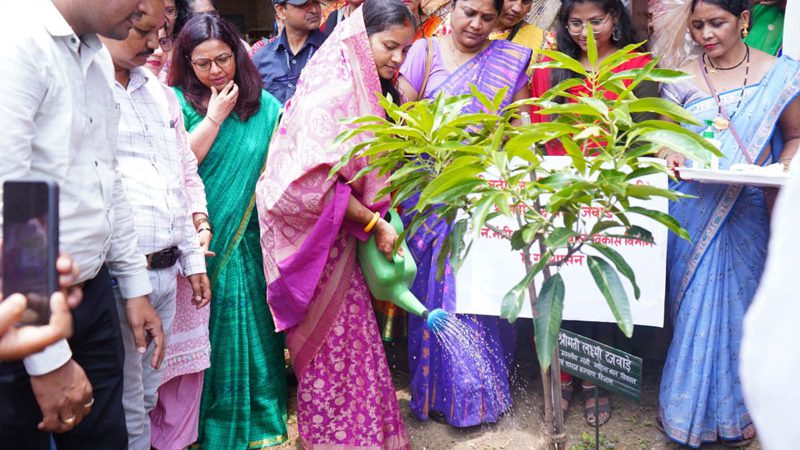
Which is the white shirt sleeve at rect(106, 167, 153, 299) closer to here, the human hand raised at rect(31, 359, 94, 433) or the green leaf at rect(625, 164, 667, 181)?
the human hand raised at rect(31, 359, 94, 433)

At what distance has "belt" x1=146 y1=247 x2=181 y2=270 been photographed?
2.22 metres

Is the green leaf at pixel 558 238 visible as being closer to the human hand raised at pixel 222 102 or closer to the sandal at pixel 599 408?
the human hand raised at pixel 222 102

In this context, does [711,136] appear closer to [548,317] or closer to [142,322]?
[548,317]

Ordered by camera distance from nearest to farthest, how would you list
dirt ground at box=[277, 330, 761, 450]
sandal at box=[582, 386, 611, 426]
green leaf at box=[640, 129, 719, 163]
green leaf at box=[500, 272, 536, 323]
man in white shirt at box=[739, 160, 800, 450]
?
man in white shirt at box=[739, 160, 800, 450] < green leaf at box=[640, 129, 719, 163] < green leaf at box=[500, 272, 536, 323] < dirt ground at box=[277, 330, 761, 450] < sandal at box=[582, 386, 611, 426]

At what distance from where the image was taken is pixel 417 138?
1.56m

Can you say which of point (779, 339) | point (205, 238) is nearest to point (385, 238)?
point (205, 238)

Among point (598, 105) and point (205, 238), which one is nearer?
point (598, 105)

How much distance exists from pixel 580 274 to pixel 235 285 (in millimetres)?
1405

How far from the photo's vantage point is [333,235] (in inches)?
99.7

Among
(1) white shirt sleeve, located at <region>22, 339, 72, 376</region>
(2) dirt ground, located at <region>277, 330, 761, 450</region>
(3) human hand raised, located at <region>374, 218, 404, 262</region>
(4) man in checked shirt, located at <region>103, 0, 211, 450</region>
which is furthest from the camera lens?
(2) dirt ground, located at <region>277, 330, 761, 450</region>

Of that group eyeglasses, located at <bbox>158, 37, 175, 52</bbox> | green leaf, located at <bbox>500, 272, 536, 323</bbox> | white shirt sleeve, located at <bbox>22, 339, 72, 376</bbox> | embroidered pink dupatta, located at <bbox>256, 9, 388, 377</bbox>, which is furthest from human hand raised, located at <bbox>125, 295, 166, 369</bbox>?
eyeglasses, located at <bbox>158, 37, 175, 52</bbox>

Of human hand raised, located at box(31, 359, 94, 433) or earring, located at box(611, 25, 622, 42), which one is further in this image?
earring, located at box(611, 25, 622, 42)

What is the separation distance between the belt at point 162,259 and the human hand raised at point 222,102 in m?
0.70

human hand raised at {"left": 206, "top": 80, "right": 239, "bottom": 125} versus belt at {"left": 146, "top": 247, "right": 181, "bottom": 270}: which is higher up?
human hand raised at {"left": 206, "top": 80, "right": 239, "bottom": 125}
